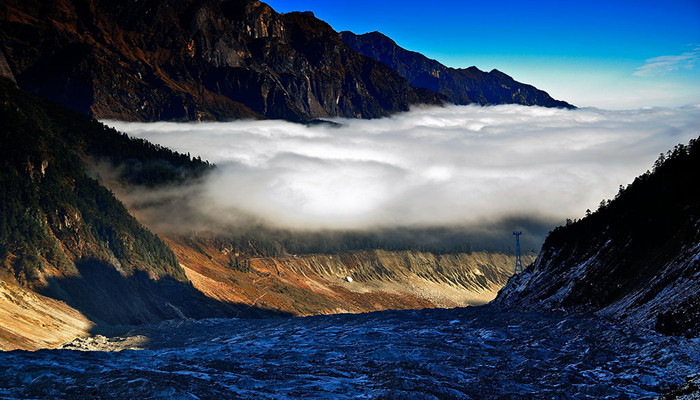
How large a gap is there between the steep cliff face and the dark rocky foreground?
4761mm

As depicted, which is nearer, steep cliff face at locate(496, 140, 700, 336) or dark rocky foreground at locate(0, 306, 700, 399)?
dark rocky foreground at locate(0, 306, 700, 399)

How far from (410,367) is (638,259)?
45.6m

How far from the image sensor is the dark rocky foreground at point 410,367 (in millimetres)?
90375

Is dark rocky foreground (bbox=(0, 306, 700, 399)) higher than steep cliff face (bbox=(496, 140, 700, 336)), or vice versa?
steep cliff face (bbox=(496, 140, 700, 336))

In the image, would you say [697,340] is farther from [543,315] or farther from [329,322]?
[329,322]

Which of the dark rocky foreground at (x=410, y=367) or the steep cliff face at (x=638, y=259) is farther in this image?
the steep cliff face at (x=638, y=259)

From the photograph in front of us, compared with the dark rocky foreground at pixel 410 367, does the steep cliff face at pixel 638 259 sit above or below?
above

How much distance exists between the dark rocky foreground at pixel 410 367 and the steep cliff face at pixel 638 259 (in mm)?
4761

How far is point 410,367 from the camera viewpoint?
112062 millimetres

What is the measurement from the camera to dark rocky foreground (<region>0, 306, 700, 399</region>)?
3558 inches

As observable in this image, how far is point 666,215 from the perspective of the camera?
12306 centimetres

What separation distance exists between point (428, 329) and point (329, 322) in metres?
45.3

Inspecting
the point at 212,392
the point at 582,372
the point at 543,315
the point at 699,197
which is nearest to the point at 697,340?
→ the point at 582,372

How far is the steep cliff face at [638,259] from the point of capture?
99.2 meters
